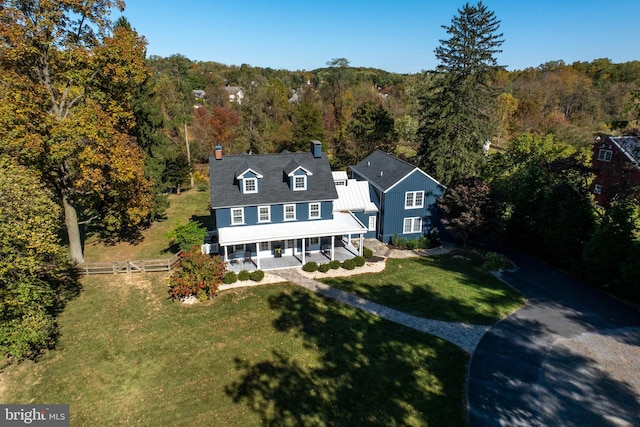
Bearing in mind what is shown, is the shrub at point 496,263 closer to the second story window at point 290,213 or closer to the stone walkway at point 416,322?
the stone walkway at point 416,322

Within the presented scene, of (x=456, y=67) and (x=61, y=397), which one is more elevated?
(x=456, y=67)

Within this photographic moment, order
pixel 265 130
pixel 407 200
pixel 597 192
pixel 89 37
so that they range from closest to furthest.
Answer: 1. pixel 89 37
2. pixel 407 200
3. pixel 597 192
4. pixel 265 130

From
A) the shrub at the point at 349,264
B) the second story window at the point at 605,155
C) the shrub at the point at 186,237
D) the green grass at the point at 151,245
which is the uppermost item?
the second story window at the point at 605,155

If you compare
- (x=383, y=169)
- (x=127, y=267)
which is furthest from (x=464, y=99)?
(x=127, y=267)

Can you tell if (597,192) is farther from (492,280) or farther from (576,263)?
(492,280)

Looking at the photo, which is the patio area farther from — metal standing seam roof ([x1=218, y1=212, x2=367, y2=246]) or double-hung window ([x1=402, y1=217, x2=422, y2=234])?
double-hung window ([x1=402, y1=217, x2=422, y2=234])

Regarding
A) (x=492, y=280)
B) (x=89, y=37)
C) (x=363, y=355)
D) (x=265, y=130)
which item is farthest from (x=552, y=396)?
(x=265, y=130)

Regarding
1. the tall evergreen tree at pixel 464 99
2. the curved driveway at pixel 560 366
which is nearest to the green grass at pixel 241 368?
the curved driveway at pixel 560 366

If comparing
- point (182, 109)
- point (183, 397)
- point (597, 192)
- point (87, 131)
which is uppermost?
point (182, 109)
